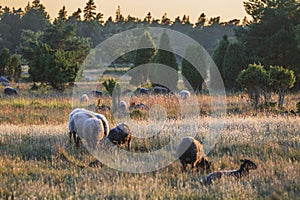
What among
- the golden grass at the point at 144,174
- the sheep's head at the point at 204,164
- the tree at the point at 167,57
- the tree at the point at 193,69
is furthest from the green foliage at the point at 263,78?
the tree at the point at 167,57

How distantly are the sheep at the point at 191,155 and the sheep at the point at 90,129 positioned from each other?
7.29ft

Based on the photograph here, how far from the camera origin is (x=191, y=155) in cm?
763

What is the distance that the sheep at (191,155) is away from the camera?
25.1ft

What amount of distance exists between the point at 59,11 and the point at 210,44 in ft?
99.3

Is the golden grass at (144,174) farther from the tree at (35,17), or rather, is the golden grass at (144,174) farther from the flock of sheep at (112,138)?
the tree at (35,17)

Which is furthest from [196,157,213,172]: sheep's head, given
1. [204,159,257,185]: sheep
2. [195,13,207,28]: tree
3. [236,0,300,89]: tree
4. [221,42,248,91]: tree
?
[195,13,207,28]: tree

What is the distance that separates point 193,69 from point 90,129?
19.7m

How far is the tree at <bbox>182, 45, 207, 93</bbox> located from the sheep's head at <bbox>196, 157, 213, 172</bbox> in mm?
18864

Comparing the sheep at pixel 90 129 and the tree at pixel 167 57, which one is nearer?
the sheep at pixel 90 129

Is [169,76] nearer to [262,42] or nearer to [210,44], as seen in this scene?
[262,42]

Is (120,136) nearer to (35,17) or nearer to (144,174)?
(144,174)

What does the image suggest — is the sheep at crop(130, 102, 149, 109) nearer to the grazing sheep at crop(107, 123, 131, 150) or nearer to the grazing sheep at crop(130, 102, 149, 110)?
the grazing sheep at crop(130, 102, 149, 110)

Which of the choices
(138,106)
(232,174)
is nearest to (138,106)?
(138,106)

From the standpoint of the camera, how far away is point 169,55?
30.1 meters
